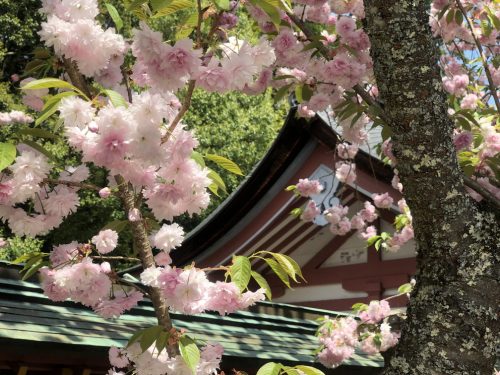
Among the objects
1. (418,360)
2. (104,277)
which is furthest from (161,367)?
(418,360)

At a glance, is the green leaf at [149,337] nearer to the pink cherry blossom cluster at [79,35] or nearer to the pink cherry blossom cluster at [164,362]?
the pink cherry blossom cluster at [164,362]

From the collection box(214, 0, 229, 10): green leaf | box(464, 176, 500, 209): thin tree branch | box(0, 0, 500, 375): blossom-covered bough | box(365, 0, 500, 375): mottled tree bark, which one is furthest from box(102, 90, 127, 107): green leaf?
box(464, 176, 500, 209): thin tree branch

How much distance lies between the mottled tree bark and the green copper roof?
164cm

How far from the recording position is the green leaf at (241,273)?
6.47 ft

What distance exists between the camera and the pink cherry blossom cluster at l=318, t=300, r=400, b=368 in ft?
13.7

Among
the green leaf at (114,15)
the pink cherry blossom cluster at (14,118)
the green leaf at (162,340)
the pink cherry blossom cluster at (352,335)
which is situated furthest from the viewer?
the pink cherry blossom cluster at (352,335)

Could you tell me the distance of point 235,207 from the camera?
6.68 meters

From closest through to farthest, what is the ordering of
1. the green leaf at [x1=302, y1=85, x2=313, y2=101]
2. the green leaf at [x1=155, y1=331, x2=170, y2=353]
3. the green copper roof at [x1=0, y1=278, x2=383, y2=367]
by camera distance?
the green leaf at [x1=155, y1=331, x2=170, y2=353], the green copper roof at [x1=0, y1=278, x2=383, y2=367], the green leaf at [x1=302, y1=85, x2=313, y2=101]

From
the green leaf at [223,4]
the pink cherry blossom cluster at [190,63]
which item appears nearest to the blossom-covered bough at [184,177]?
the pink cherry blossom cluster at [190,63]

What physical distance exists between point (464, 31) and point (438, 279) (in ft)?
8.48

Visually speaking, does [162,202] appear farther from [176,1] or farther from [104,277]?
[176,1]

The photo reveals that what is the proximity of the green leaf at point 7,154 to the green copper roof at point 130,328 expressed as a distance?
1.16 m

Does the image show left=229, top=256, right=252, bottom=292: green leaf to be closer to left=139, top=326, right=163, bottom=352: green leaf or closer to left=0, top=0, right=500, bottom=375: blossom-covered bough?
left=0, top=0, right=500, bottom=375: blossom-covered bough

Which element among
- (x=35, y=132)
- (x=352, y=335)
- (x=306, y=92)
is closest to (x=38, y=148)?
(x=35, y=132)
